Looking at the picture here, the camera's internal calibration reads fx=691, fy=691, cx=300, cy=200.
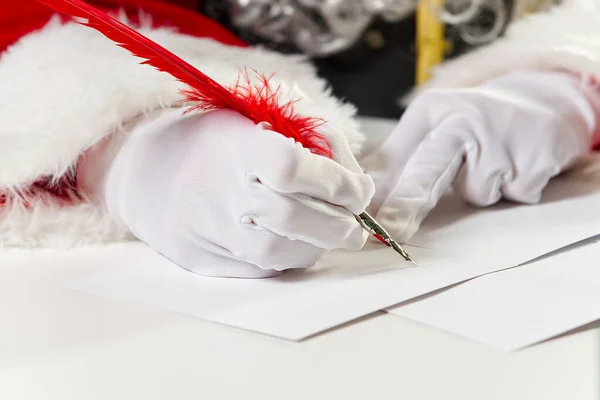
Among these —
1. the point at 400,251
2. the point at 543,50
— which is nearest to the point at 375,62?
the point at 543,50

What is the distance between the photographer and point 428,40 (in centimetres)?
130

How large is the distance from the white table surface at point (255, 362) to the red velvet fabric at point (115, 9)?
360 mm

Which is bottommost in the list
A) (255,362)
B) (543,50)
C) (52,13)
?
(255,362)

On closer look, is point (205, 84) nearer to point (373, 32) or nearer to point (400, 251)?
point (400, 251)

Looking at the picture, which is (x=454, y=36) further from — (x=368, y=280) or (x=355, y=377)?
(x=355, y=377)

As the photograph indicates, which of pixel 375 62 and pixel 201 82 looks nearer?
pixel 201 82

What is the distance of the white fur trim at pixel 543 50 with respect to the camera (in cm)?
79

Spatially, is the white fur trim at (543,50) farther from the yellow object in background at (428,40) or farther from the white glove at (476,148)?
the yellow object in background at (428,40)

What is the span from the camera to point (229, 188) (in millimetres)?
485

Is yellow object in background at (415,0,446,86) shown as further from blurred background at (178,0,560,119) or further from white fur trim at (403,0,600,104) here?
white fur trim at (403,0,600,104)

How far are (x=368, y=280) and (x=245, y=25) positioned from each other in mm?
893

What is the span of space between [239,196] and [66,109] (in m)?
0.20

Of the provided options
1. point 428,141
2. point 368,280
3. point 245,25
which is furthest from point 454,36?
point 368,280

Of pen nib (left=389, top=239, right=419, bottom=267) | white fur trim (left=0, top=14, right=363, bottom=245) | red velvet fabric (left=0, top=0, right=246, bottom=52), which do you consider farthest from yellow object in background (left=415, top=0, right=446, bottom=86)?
pen nib (left=389, top=239, right=419, bottom=267)
